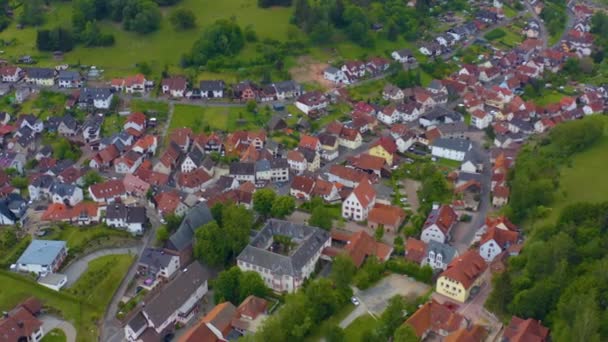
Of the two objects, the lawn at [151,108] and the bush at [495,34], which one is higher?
the lawn at [151,108]

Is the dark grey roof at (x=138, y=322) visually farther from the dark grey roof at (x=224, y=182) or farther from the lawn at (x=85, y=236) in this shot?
the dark grey roof at (x=224, y=182)

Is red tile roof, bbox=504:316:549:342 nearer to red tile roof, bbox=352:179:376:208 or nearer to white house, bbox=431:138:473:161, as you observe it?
red tile roof, bbox=352:179:376:208

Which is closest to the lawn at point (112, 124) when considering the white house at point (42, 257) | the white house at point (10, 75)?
the white house at point (10, 75)

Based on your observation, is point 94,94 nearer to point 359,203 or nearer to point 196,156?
point 196,156

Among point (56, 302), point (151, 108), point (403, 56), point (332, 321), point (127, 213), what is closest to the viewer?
point (332, 321)

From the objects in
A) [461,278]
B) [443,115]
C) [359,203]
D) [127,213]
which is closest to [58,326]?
[127,213]

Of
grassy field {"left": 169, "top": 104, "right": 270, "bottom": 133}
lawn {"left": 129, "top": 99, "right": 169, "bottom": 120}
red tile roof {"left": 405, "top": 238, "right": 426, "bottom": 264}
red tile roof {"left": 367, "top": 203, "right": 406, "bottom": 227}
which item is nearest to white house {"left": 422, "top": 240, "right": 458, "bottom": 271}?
red tile roof {"left": 405, "top": 238, "right": 426, "bottom": 264}

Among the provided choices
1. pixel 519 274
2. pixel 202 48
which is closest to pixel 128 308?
pixel 519 274
